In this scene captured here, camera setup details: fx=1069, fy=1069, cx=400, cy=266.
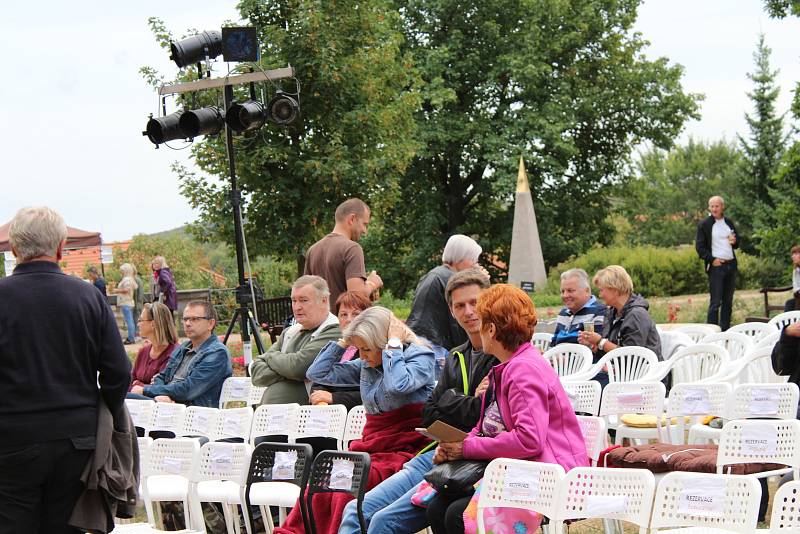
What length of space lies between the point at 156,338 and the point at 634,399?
3.64m

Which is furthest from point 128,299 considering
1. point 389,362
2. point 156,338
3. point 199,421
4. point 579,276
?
point 389,362

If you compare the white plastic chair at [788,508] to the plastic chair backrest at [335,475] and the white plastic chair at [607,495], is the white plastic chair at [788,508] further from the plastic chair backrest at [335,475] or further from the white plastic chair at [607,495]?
the plastic chair backrest at [335,475]

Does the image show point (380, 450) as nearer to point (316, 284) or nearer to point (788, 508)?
point (316, 284)

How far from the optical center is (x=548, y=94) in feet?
93.9

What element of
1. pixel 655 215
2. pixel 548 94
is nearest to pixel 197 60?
pixel 548 94

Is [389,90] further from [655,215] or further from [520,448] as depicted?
[655,215]

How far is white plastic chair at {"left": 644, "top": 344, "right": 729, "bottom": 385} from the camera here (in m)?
7.09

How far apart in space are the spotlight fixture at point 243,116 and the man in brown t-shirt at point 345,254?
1.33 meters

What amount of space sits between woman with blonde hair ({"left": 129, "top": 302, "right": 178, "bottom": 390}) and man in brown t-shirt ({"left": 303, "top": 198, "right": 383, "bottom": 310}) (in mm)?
1177

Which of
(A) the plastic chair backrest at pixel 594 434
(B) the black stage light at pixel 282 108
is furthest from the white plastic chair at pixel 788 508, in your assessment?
(B) the black stage light at pixel 282 108

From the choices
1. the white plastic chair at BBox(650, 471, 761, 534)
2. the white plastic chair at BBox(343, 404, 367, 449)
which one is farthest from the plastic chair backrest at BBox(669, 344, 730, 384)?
the white plastic chair at BBox(650, 471, 761, 534)

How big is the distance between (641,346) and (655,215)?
124ft

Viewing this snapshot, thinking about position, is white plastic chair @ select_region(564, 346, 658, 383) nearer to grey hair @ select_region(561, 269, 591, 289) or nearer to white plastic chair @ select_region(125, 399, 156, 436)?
grey hair @ select_region(561, 269, 591, 289)

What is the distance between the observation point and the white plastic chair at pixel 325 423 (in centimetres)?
584
